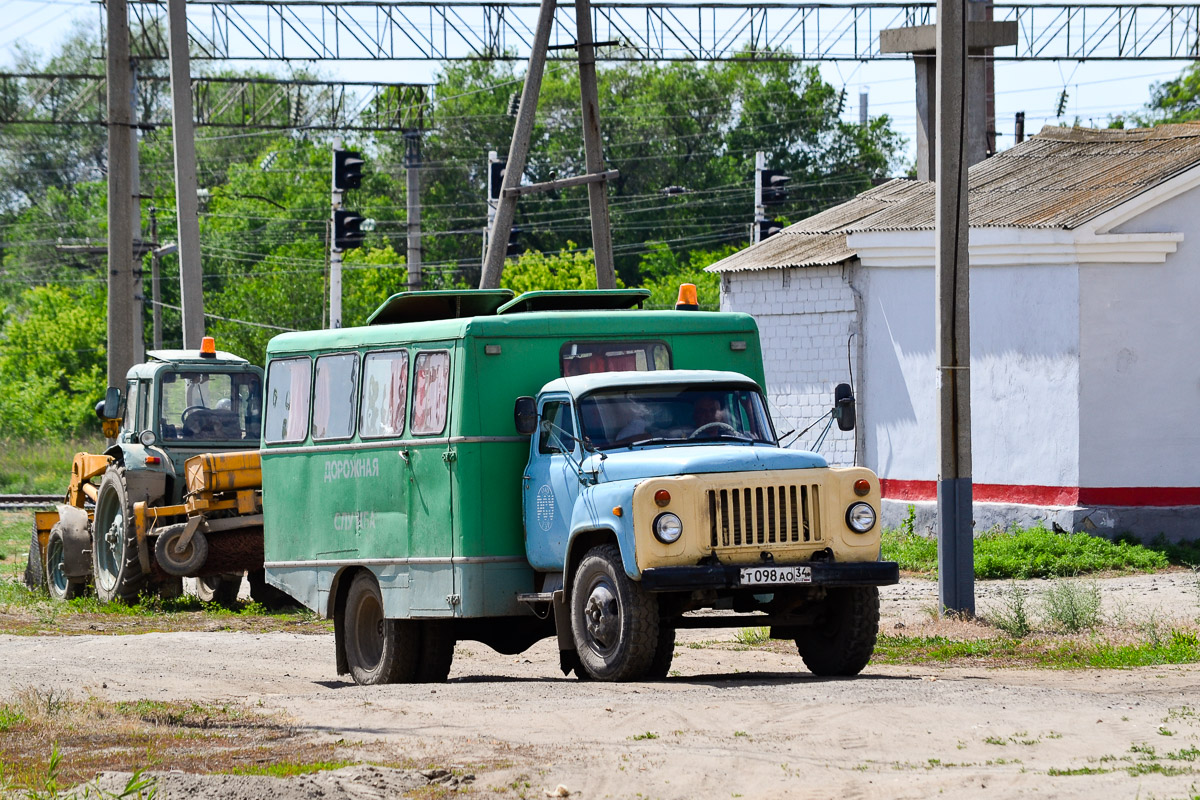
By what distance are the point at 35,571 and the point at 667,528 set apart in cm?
1400

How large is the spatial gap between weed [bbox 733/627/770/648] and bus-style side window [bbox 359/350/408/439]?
4.10 m

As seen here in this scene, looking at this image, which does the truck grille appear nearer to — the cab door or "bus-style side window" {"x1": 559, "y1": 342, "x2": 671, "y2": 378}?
the cab door

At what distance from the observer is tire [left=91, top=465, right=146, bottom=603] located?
65.7ft

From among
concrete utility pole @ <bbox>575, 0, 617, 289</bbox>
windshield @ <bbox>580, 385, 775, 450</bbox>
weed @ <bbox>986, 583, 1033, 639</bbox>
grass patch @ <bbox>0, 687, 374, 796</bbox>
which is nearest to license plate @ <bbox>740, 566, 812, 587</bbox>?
windshield @ <bbox>580, 385, 775, 450</bbox>

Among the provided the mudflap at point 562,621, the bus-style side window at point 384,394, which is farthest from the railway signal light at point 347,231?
the mudflap at point 562,621

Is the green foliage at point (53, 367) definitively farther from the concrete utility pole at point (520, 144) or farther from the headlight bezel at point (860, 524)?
the headlight bezel at point (860, 524)

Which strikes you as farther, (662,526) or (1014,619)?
(1014,619)

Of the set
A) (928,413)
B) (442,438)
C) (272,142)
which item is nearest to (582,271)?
(272,142)

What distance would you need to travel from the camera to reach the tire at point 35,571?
22.8m

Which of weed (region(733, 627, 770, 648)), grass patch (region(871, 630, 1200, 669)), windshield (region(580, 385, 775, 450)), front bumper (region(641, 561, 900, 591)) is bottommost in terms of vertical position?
weed (region(733, 627, 770, 648))

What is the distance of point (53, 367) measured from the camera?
2596 inches

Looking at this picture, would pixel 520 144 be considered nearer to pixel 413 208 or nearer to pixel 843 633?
pixel 843 633

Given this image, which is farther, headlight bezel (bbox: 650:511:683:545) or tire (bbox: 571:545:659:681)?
tire (bbox: 571:545:659:681)

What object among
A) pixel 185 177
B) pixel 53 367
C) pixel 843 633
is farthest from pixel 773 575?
pixel 53 367
